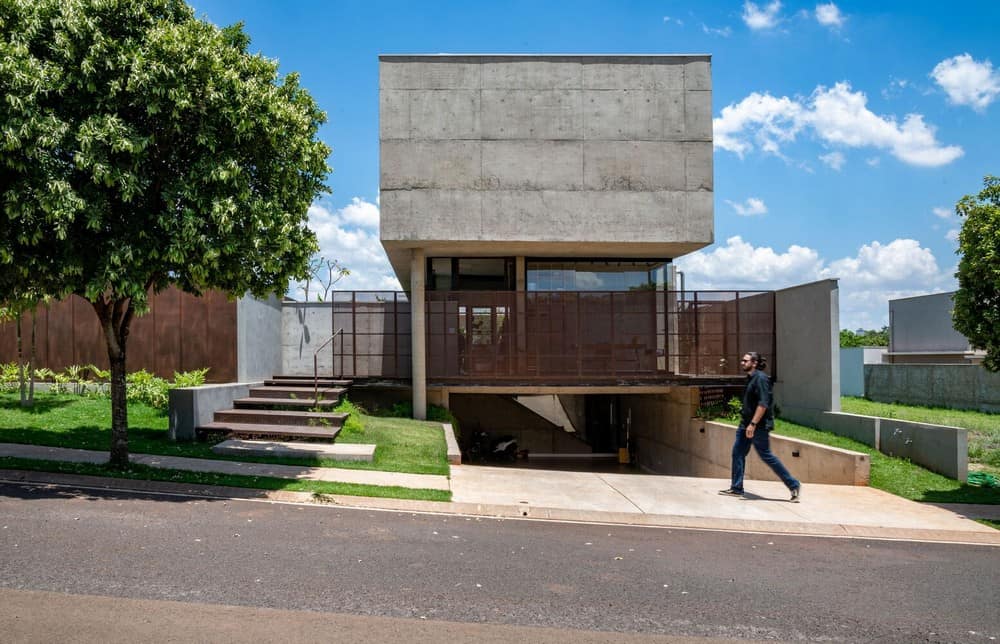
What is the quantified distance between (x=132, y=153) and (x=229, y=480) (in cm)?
441

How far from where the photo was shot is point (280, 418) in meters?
13.3

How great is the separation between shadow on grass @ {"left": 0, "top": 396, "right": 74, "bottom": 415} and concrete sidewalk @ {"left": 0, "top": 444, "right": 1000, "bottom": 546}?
3199mm

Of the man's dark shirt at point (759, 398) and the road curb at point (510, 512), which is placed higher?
the man's dark shirt at point (759, 398)

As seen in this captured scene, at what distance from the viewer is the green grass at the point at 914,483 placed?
31.9 ft

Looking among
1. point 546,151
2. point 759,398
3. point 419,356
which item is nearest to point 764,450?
point 759,398

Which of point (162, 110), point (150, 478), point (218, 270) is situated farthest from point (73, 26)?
point (150, 478)

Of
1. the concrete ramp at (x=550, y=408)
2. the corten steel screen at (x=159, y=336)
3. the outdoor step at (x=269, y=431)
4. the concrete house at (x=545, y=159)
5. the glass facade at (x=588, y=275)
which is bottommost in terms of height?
the concrete ramp at (x=550, y=408)

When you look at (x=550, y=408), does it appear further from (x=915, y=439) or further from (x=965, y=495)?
(x=965, y=495)

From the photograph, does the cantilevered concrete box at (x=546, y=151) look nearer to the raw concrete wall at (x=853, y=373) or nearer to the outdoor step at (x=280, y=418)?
the outdoor step at (x=280, y=418)

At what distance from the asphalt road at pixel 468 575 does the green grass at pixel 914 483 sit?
2.52 metres

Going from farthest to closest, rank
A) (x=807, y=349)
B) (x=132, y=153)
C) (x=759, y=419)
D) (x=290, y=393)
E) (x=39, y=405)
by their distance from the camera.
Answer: (x=807, y=349)
(x=290, y=393)
(x=39, y=405)
(x=759, y=419)
(x=132, y=153)

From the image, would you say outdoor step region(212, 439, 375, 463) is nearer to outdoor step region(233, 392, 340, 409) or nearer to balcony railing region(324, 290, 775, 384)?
outdoor step region(233, 392, 340, 409)

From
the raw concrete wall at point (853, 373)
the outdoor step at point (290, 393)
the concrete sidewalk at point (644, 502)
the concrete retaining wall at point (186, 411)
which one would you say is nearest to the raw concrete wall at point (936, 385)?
the raw concrete wall at point (853, 373)

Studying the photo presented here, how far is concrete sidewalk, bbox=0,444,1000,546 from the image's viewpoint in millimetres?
8203
